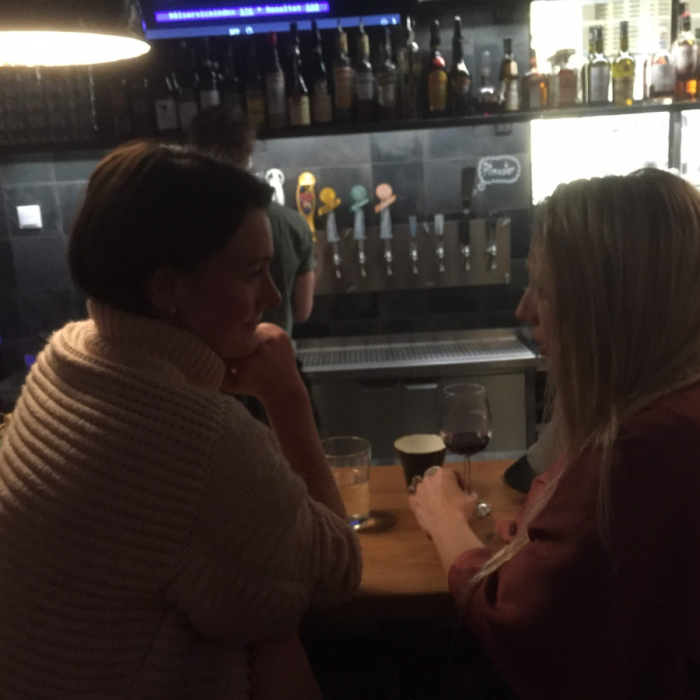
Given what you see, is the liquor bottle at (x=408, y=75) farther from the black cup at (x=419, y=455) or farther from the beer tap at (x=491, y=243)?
the black cup at (x=419, y=455)

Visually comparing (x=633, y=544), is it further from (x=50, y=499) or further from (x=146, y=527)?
(x=50, y=499)

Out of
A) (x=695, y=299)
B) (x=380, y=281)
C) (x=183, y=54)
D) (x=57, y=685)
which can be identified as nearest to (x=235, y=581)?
(x=57, y=685)

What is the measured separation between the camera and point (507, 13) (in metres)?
2.96

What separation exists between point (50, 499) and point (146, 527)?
0.35 ft

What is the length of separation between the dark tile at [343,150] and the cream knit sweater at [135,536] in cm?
245

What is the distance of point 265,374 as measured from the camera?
3.80 ft

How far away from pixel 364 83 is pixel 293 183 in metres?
0.56

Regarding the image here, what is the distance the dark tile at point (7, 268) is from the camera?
3.26 meters

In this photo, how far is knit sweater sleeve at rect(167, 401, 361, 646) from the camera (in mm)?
775

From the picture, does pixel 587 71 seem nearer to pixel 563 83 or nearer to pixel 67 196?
pixel 563 83

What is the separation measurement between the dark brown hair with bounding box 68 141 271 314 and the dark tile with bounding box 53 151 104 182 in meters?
2.52

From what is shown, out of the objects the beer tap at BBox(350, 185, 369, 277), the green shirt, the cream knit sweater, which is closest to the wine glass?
the cream knit sweater

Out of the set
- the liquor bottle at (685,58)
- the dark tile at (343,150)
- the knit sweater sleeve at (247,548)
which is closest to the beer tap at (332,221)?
the dark tile at (343,150)

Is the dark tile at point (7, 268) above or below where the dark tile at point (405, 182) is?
below
